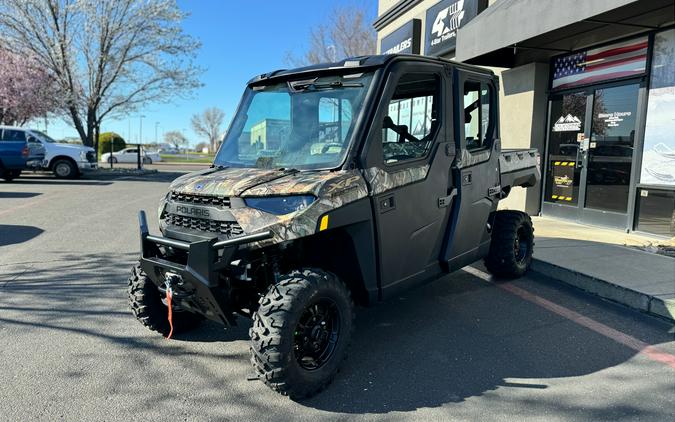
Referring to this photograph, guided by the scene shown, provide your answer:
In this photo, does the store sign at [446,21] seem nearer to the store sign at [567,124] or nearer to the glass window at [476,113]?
the store sign at [567,124]

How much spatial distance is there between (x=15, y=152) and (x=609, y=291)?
19009mm

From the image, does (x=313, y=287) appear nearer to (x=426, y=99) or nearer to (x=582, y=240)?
(x=426, y=99)

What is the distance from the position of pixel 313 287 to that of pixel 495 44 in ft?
24.3

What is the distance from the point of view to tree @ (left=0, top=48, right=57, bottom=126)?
24219mm

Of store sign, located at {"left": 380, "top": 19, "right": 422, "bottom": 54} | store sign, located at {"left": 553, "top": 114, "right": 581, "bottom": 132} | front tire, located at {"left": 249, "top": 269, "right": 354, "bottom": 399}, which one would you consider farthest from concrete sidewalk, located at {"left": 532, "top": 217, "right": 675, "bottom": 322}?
store sign, located at {"left": 380, "top": 19, "right": 422, "bottom": 54}

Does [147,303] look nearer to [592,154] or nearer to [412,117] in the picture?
[412,117]

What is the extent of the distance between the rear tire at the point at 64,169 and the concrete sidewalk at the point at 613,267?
59.9 feet

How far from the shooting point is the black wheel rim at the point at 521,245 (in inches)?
221

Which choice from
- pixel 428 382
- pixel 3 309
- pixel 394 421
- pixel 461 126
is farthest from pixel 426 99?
pixel 3 309

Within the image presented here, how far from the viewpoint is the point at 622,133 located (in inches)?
334

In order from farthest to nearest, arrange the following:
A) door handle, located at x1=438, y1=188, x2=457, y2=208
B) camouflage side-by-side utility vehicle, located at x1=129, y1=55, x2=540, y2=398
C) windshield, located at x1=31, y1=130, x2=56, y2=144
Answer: windshield, located at x1=31, y1=130, x2=56, y2=144, door handle, located at x1=438, y1=188, x2=457, y2=208, camouflage side-by-side utility vehicle, located at x1=129, y1=55, x2=540, y2=398

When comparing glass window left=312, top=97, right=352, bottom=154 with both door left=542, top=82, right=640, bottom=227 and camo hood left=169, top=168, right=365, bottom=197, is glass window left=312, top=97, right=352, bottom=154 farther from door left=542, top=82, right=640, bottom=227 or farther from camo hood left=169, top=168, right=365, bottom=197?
door left=542, top=82, right=640, bottom=227

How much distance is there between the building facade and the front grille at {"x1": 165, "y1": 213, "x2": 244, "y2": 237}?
603 cm

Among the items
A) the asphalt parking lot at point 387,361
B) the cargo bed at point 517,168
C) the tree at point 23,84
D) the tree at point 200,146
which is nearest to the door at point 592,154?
the cargo bed at point 517,168
